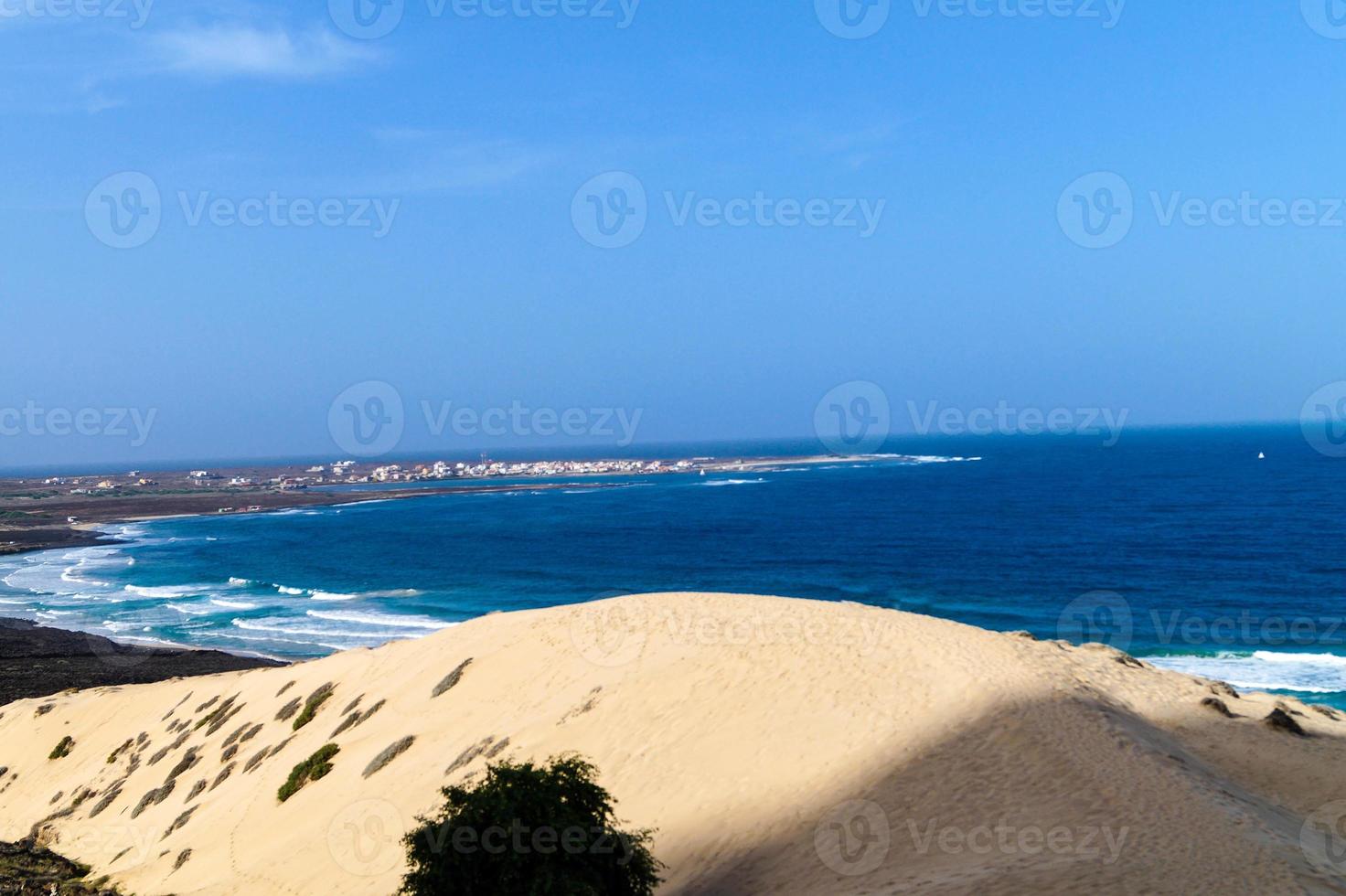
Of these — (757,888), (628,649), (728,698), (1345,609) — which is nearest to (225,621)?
(628,649)

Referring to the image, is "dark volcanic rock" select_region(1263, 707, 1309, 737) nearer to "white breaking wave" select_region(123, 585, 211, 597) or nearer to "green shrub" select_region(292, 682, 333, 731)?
"green shrub" select_region(292, 682, 333, 731)

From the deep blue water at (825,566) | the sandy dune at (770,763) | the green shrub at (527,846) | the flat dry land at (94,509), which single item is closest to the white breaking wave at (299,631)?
the deep blue water at (825,566)

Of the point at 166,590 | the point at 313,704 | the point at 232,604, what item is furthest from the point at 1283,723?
the point at 166,590

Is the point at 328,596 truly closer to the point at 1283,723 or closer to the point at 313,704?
the point at 313,704

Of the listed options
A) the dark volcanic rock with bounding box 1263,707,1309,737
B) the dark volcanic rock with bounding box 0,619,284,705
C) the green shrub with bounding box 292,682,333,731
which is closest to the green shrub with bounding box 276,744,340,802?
the green shrub with bounding box 292,682,333,731

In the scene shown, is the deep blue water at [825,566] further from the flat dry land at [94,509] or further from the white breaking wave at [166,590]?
the flat dry land at [94,509]

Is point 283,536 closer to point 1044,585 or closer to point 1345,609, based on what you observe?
point 1044,585
